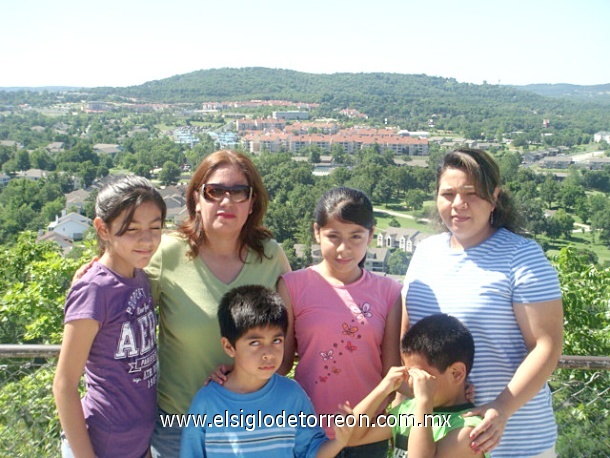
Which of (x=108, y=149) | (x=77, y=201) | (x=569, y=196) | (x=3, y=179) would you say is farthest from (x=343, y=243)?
(x=108, y=149)

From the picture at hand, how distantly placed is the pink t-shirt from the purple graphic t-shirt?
1.78 feet

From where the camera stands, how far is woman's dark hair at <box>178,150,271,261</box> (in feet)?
6.79

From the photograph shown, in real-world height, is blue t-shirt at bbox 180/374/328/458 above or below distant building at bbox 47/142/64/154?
above

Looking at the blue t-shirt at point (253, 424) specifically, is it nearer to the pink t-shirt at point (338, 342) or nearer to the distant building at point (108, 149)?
the pink t-shirt at point (338, 342)

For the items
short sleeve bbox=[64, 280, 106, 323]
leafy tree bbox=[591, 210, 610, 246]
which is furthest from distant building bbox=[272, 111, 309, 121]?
short sleeve bbox=[64, 280, 106, 323]

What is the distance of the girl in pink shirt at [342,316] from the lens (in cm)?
195

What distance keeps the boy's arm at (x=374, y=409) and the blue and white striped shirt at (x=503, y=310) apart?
0.32 m

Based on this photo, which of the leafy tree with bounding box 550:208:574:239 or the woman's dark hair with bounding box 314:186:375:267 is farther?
the leafy tree with bounding box 550:208:574:239

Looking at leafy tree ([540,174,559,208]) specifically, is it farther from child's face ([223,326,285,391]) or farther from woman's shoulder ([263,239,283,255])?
child's face ([223,326,285,391])

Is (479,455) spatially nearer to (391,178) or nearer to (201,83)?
(391,178)

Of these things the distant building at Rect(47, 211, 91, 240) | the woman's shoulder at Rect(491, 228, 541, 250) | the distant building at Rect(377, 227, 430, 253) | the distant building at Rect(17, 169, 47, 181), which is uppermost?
the woman's shoulder at Rect(491, 228, 541, 250)

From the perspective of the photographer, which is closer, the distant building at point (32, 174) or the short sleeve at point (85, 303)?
the short sleeve at point (85, 303)

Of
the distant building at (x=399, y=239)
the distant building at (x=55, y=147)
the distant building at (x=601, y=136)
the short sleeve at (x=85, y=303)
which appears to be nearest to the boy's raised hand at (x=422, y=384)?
the short sleeve at (x=85, y=303)

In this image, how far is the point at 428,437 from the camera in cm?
168
